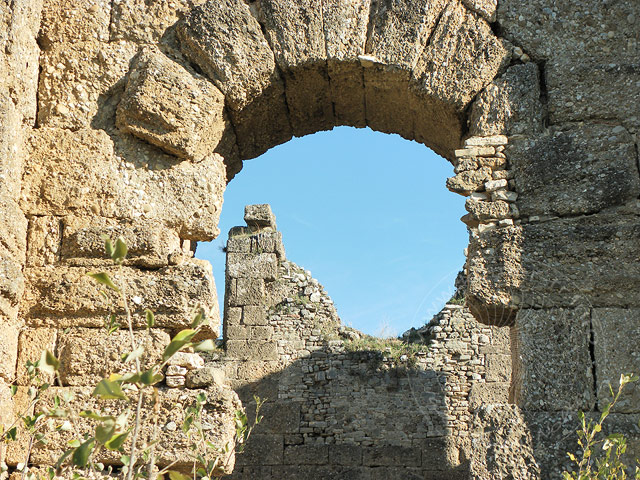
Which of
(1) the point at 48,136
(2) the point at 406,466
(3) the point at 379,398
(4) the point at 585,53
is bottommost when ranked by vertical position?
(2) the point at 406,466

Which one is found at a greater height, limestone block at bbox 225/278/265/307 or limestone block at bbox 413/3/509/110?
limestone block at bbox 413/3/509/110

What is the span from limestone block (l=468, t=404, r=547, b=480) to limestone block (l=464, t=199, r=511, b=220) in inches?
43.8

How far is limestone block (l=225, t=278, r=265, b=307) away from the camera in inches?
460

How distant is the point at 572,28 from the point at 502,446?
2.63 meters

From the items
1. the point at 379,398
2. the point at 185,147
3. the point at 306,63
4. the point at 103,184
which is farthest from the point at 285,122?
the point at 379,398

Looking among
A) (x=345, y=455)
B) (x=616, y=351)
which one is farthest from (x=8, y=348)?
(x=345, y=455)

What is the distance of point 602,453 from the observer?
364 cm

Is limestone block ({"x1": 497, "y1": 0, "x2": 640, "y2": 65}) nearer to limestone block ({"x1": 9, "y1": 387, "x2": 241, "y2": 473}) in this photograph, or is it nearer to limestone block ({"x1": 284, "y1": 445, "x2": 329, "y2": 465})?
limestone block ({"x1": 9, "y1": 387, "x2": 241, "y2": 473})

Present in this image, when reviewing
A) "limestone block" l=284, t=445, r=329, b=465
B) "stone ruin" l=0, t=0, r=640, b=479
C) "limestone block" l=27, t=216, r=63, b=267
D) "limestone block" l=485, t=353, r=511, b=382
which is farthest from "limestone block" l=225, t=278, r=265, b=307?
"limestone block" l=27, t=216, r=63, b=267

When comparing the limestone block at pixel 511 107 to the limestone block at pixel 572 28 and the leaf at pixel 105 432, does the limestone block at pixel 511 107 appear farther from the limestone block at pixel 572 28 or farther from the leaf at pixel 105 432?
the leaf at pixel 105 432

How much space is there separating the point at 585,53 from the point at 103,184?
309 centimetres

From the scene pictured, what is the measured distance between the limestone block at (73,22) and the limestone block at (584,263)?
298 centimetres

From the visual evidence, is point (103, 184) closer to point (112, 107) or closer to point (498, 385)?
point (112, 107)

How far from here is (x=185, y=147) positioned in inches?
172
